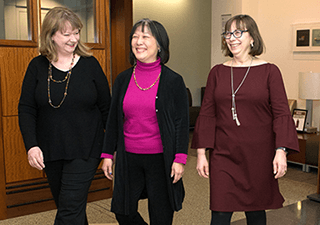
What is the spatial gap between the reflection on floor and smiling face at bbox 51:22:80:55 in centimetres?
217

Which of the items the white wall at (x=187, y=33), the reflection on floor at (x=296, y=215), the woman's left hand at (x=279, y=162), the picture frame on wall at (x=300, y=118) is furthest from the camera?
the white wall at (x=187, y=33)

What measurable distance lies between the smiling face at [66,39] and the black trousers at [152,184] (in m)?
0.72

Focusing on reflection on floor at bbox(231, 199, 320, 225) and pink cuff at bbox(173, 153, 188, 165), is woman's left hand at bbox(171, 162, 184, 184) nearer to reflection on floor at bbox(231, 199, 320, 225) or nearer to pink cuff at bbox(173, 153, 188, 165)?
pink cuff at bbox(173, 153, 188, 165)

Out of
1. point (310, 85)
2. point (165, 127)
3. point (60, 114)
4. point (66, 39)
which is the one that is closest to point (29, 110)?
point (60, 114)

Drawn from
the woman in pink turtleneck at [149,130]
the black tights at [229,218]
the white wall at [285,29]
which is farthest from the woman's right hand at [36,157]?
the white wall at [285,29]

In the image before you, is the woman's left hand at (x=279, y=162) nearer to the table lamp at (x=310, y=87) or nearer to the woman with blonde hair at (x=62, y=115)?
the woman with blonde hair at (x=62, y=115)

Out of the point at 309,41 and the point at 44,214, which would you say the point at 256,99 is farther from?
the point at 309,41

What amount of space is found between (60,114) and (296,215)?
2.56 metres

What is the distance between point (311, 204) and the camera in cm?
416

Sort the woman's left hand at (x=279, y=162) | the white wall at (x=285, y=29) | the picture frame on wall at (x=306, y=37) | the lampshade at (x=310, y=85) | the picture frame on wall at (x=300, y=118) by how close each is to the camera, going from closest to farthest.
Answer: the woman's left hand at (x=279, y=162) → the lampshade at (x=310, y=85) → the picture frame on wall at (x=300, y=118) → the picture frame on wall at (x=306, y=37) → the white wall at (x=285, y=29)

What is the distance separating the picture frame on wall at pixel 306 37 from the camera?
252 inches

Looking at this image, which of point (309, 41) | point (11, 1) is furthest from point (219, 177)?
point (309, 41)

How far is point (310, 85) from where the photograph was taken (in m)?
5.88

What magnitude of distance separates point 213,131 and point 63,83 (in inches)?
36.5
